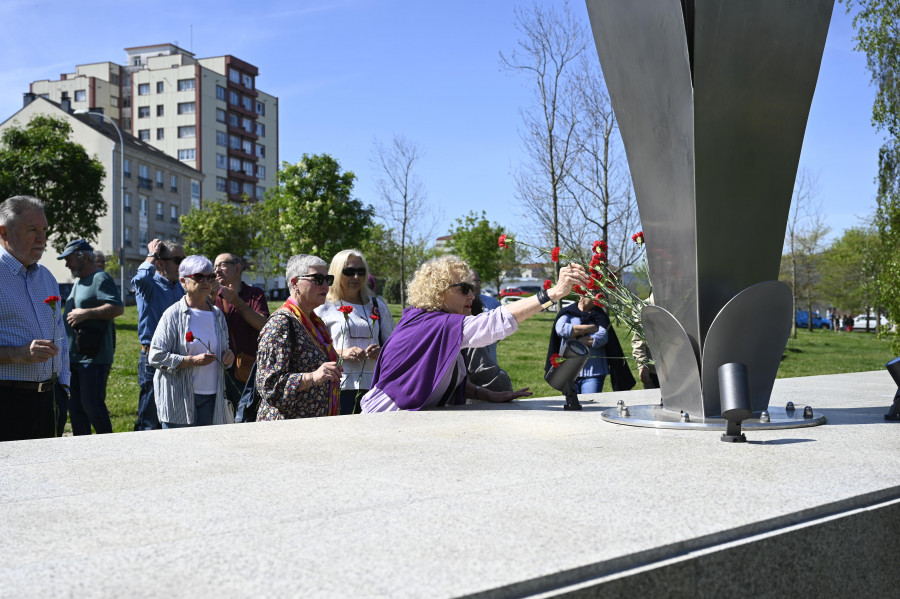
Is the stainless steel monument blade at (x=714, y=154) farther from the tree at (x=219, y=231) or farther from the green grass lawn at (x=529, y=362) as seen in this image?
the tree at (x=219, y=231)

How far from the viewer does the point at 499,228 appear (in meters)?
61.9

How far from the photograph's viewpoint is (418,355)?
4859mm

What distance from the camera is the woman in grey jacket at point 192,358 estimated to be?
5711 millimetres

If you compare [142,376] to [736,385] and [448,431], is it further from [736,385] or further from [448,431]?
[736,385]

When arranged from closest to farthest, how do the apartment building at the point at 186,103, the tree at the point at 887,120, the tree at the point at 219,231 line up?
the tree at the point at 887,120 → the tree at the point at 219,231 → the apartment building at the point at 186,103

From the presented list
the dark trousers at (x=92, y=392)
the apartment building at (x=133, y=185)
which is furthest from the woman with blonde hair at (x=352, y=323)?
the apartment building at (x=133, y=185)

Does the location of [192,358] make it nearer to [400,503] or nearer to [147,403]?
[147,403]

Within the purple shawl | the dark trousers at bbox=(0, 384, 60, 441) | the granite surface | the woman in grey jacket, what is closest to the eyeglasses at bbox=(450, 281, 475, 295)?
the purple shawl

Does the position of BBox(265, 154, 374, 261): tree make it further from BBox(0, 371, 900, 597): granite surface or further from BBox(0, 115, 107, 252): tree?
BBox(0, 371, 900, 597): granite surface

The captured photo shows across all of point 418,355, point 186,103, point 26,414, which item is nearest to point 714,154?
point 418,355

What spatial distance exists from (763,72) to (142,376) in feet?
17.2

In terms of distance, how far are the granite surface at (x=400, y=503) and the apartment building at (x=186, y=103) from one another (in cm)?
7562

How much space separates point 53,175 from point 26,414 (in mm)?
30041

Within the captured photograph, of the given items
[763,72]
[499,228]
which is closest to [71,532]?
[763,72]
